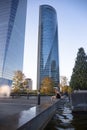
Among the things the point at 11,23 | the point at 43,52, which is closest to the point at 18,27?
the point at 11,23

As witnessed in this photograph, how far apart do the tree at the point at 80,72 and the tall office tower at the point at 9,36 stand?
87.1 m

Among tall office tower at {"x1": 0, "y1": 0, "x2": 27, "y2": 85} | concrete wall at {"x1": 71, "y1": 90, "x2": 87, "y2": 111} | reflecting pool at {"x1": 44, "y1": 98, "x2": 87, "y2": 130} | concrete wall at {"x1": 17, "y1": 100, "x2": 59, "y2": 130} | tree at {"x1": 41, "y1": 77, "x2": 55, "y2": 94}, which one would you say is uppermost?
tall office tower at {"x1": 0, "y1": 0, "x2": 27, "y2": 85}

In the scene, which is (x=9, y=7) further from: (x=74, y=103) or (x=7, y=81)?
(x=74, y=103)

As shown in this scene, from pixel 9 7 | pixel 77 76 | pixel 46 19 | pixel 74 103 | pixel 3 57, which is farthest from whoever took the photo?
pixel 46 19

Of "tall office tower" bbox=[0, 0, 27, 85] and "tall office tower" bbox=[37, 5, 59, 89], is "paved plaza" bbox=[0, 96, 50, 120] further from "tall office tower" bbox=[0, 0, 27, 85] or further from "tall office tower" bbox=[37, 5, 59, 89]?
"tall office tower" bbox=[37, 5, 59, 89]

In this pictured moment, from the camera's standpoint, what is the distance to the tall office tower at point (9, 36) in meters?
124

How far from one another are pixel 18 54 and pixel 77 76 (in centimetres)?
11319

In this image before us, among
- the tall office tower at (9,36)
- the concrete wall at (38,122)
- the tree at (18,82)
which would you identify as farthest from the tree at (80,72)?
the tall office tower at (9,36)

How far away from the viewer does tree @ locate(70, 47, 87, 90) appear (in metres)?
38.7

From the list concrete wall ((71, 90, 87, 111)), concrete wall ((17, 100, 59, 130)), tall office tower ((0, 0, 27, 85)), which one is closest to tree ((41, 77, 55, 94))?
tall office tower ((0, 0, 27, 85))

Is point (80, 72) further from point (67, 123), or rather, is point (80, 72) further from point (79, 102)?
point (67, 123)

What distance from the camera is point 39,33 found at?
579 ft

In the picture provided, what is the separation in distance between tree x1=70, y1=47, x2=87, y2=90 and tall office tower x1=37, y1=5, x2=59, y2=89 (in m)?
126

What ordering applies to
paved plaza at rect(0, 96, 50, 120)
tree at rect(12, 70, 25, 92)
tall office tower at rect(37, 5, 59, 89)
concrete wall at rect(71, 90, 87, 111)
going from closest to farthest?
paved plaza at rect(0, 96, 50, 120) < concrete wall at rect(71, 90, 87, 111) < tree at rect(12, 70, 25, 92) < tall office tower at rect(37, 5, 59, 89)
